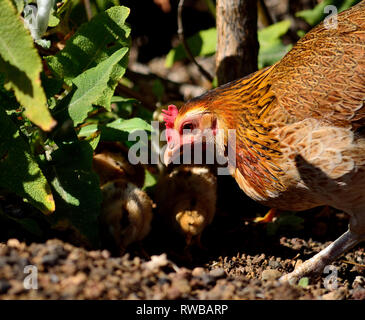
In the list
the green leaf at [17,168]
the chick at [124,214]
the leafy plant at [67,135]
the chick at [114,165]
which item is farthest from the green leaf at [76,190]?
the chick at [114,165]

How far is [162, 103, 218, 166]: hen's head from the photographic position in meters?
3.28

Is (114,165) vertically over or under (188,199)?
over

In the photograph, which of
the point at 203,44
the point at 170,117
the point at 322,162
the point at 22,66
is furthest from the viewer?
the point at 203,44

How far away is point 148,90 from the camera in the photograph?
5.01 metres

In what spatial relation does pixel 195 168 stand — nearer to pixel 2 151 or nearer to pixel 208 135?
pixel 208 135

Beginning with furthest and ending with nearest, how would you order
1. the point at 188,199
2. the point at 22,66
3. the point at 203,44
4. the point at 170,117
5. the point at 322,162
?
the point at 203,44 < the point at 188,199 < the point at 170,117 < the point at 322,162 < the point at 22,66

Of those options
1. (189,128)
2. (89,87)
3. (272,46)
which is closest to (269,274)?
(189,128)

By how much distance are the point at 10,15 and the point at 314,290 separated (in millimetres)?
1893

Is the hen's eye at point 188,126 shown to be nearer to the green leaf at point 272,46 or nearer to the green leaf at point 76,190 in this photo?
the green leaf at point 76,190

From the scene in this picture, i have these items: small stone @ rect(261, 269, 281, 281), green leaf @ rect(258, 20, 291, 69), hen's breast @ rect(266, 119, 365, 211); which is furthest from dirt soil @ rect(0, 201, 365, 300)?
green leaf @ rect(258, 20, 291, 69)

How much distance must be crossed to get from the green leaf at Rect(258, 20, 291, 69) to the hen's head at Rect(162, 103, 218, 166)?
3.83 feet

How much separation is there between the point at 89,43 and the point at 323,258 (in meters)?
1.84

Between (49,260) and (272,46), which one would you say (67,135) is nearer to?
(49,260)

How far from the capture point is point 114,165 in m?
3.77
